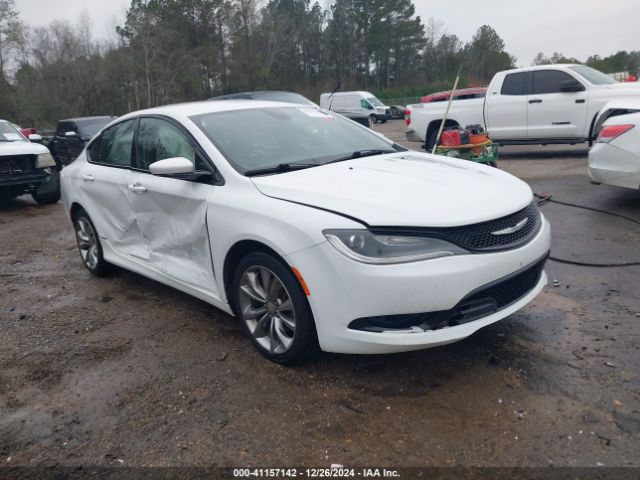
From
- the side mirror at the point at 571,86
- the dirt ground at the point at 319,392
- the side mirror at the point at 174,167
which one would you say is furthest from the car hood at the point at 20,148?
the side mirror at the point at 571,86

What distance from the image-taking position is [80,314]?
4738mm

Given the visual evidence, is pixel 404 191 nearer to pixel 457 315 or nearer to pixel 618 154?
pixel 457 315

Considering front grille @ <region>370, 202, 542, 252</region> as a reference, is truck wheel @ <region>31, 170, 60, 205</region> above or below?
below

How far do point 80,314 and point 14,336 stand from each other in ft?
1.74

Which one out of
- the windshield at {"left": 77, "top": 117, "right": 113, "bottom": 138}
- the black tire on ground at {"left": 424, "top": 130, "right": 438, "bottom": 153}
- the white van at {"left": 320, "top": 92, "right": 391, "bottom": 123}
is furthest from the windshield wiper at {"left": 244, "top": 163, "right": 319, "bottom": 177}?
the white van at {"left": 320, "top": 92, "right": 391, "bottom": 123}

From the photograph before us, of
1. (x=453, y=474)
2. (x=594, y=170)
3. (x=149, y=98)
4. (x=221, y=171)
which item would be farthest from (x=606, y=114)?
(x=149, y=98)

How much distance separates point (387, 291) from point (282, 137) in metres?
1.81

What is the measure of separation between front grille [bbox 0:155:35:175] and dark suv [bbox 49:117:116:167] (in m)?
4.77

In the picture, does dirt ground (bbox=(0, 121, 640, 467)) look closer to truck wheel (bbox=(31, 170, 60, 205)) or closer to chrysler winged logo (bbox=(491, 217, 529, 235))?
chrysler winged logo (bbox=(491, 217, 529, 235))

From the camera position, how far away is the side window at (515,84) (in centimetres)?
1151

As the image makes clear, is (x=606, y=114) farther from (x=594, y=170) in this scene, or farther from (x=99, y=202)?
(x=99, y=202)

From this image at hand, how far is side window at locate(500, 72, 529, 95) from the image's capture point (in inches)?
453

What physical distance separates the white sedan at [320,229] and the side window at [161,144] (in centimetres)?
2

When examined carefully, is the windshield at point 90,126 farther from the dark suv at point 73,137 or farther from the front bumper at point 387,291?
the front bumper at point 387,291
